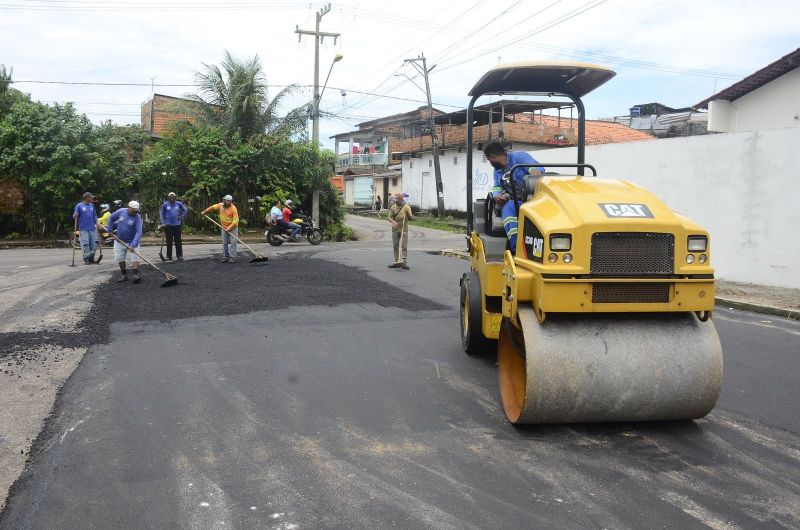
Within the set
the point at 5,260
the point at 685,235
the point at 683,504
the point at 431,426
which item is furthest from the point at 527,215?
the point at 5,260

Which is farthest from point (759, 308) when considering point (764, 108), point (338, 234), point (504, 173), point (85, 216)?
point (338, 234)

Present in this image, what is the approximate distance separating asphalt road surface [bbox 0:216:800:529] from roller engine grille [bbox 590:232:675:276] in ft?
3.83

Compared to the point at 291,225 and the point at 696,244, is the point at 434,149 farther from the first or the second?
the point at 696,244

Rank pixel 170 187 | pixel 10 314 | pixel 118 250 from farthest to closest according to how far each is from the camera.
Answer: pixel 170 187
pixel 118 250
pixel 10 314

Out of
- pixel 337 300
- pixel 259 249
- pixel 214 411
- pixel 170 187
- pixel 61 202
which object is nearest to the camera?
pixel 214 411

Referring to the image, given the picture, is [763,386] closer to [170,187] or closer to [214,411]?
[214,411]

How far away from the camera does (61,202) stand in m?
23.2

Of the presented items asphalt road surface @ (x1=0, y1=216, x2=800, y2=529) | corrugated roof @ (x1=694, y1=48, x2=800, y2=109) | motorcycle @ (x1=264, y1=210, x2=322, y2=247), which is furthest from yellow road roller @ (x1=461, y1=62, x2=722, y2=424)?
motorcycle @ (x1=264, y1=210, x2=322, y2=247)

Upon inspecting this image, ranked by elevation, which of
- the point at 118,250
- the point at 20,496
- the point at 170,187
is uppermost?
the point at 170,187

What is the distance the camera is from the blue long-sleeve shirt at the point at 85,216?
15.9 meters

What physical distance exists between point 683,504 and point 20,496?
364cm

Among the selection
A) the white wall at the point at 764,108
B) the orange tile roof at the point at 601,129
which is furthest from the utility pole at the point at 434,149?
the white wall at the point at 764,108

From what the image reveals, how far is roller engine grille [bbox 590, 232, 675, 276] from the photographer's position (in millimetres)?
4484

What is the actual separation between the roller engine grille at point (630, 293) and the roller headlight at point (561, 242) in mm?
331
